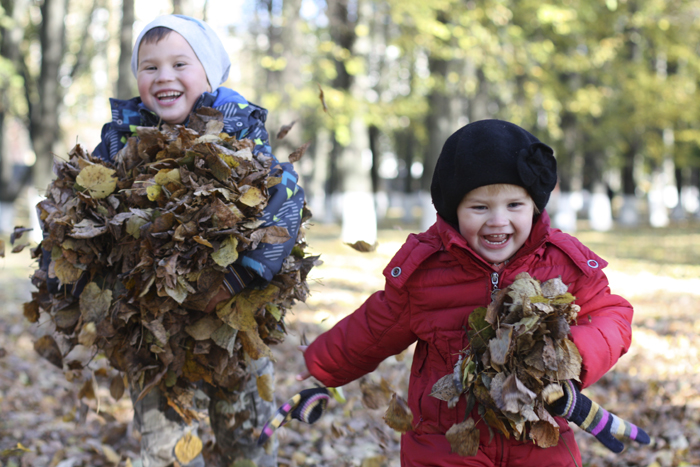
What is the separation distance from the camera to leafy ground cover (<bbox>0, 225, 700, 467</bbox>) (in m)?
3.56

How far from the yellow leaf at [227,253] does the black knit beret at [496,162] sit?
31.3 inches

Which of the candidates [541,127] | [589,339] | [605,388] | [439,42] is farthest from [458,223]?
[541,127]

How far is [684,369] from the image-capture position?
509cm

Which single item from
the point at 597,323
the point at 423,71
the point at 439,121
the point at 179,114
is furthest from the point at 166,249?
the point at 423,71

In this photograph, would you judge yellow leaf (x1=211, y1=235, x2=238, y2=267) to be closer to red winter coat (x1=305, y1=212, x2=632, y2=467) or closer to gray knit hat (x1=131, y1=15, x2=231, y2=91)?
red winter coat (x1=305, y1=212, x2=632, y2=467)

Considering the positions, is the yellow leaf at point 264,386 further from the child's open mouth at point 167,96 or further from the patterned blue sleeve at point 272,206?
the child's open mouth at point 167,96

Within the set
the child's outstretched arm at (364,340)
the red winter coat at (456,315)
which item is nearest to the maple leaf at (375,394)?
the child's outstretched arm at (364,340)

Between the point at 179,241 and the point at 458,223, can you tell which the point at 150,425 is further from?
the point at 458,223

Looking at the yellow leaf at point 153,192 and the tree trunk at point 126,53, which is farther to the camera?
the tree trunk at point 126,53

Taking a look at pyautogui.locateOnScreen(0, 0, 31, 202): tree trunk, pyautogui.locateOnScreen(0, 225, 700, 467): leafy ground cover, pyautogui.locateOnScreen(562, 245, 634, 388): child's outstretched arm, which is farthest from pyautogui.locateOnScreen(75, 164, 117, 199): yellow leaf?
pyautogui.locateOnScreen(0, 0, 31, 202): tree trunk

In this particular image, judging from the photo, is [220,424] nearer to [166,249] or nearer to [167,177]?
[166,249]

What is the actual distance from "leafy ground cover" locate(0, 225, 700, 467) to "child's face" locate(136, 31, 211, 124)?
3.09 feet

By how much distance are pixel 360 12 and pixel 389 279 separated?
13529 mm

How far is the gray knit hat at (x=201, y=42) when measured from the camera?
2656mm
